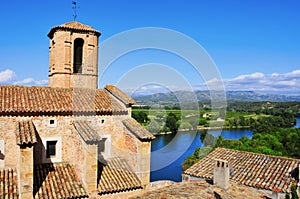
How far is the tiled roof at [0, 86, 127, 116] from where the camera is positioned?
9664 mm

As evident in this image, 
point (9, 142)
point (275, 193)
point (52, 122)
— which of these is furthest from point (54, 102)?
point (275, 193)

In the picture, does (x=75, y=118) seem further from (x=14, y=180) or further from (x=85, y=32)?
(x=85, y=32)

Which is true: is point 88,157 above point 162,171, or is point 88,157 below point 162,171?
above

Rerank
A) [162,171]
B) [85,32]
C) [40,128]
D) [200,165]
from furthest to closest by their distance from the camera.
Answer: [162,171] < [85,32] < [200,165] < [40,128]

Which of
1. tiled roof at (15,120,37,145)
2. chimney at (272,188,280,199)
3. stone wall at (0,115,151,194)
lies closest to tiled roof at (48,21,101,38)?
stone wall at (0,115,151,194)

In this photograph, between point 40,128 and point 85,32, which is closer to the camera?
point 40,128

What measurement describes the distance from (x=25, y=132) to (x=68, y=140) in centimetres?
189

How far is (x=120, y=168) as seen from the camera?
11.1 meters

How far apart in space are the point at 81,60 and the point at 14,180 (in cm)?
667

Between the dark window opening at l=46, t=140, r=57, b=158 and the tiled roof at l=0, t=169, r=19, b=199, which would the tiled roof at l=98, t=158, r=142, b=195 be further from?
the tiled roof at l=0, t=169, r=19, b=199

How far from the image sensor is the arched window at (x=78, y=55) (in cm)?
1348

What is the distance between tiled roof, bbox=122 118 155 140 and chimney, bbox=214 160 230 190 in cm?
277

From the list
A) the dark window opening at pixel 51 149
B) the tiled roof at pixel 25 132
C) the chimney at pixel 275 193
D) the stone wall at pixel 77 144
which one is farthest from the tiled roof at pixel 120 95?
the chimney at pixel 275 193

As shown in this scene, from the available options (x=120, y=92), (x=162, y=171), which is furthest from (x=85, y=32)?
(x=162, y=171)
